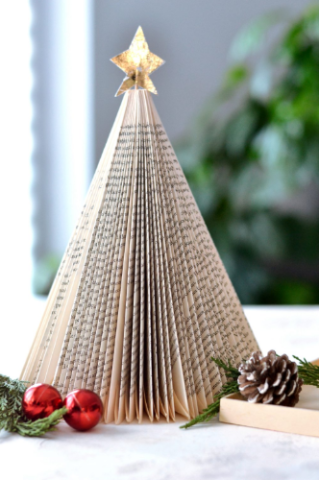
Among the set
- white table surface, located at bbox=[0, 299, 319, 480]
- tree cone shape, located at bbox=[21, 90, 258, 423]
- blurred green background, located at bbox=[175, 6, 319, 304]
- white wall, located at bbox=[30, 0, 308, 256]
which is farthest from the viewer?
white wall, located at bbox=[30, 0, 308, 256]

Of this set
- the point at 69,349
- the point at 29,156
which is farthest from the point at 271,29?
the point at 69,349

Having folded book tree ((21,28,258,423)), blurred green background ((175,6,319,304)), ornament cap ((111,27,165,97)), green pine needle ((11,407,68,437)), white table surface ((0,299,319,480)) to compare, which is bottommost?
white table surface ((0,299,319,480))

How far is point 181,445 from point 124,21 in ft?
6.69

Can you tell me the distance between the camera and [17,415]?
43cm

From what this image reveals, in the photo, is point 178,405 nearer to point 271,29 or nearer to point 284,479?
point 284,479

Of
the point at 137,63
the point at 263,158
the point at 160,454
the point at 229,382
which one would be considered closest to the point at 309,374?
the point at 229,382

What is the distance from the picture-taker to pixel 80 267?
482mm

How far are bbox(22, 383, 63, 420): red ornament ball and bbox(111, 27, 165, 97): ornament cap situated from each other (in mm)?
A: 257

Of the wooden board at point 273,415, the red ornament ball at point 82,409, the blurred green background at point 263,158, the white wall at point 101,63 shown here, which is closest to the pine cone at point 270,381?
the wooden board at point 273,415

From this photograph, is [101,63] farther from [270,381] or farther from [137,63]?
[270,381]

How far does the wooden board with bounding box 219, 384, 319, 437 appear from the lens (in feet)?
1.35

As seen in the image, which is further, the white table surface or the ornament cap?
the ornament cap

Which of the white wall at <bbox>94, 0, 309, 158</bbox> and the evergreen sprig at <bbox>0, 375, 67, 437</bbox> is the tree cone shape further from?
the white wall at <bbox>94, 0, 309, 158</bbox>

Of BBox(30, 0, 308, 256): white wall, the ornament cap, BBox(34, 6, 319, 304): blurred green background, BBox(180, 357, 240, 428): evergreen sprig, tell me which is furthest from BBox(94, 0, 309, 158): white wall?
BBox(180, 357, 240, 428): evergreen sprig
